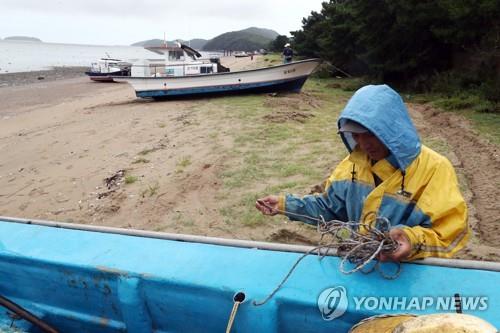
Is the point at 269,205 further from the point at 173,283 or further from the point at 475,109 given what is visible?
the point at 475,109

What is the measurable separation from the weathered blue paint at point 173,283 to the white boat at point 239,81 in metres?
12.7

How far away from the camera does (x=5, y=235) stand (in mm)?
2906

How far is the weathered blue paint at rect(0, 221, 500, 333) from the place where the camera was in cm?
195

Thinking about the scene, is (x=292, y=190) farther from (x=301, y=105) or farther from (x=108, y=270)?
(x=301, y=105)

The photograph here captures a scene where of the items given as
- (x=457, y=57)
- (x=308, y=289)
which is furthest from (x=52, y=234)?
(x=457, y=57)

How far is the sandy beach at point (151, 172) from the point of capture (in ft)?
16.5

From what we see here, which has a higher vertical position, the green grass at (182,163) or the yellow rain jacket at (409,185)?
the yellow rain jacket at (409,185)

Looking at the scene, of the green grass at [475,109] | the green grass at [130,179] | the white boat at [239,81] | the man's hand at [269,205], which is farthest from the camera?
the white boat at [239,81]

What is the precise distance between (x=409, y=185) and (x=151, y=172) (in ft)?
18.3

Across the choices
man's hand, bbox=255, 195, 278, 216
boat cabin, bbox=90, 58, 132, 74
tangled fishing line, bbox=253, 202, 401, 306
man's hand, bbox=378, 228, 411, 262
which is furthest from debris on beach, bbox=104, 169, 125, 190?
boat cabin, bbox=90, 58, 132, 74

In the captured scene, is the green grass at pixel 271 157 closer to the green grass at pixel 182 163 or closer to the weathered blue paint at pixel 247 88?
the green grass at pixel 182 163

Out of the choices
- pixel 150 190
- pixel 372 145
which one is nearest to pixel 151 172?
pixel 150 190

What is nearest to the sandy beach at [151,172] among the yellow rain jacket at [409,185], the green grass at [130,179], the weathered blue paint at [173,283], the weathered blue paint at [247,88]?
the green grass at [130,179]

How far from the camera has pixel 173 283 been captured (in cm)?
221
